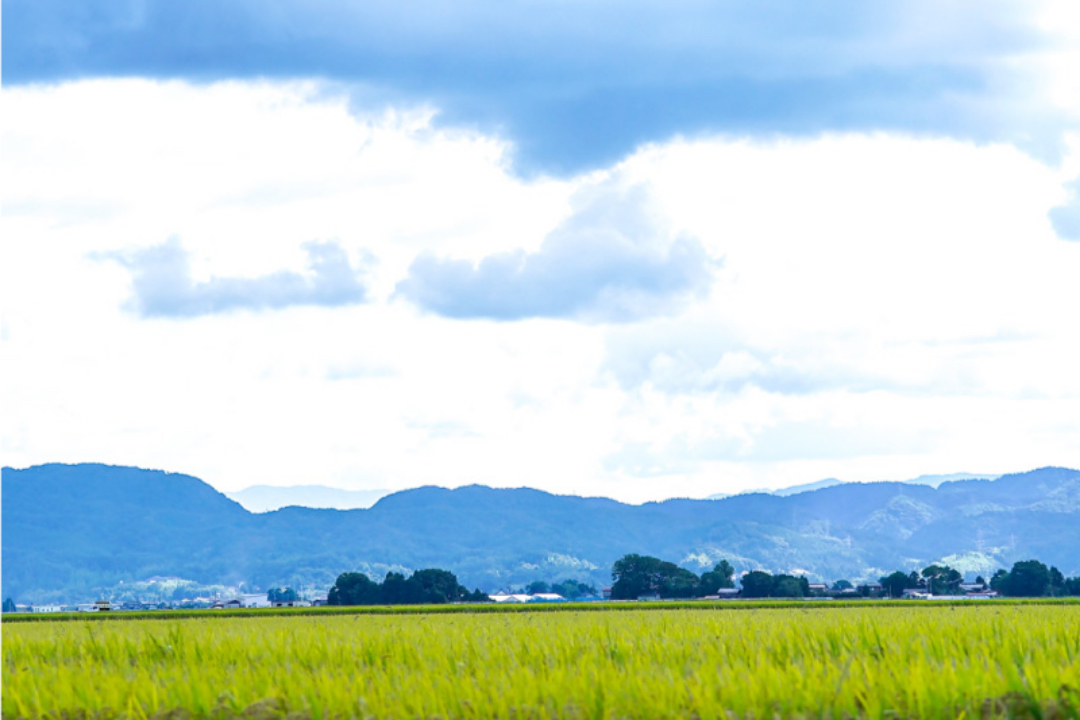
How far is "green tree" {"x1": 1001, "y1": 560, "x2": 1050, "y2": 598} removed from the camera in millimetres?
161000

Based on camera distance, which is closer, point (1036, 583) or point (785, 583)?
point (1036, 583)

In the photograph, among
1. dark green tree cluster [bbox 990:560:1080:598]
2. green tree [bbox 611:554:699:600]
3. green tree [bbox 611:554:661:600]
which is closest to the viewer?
dark green tree cluster [bbox 990:560:1080:598]

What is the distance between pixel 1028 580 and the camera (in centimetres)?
16425

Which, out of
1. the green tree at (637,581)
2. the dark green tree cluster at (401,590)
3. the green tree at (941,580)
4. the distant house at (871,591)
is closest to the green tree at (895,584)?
the distant house at (871,591)

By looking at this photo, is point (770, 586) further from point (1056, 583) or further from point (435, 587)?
point (435, 587)

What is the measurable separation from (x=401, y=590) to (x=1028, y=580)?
8549 cm

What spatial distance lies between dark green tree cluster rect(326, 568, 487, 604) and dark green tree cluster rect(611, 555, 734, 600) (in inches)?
1293

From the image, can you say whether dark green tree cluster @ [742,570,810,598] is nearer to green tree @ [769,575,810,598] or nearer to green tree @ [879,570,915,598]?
green tree @ [769,575,810,598]

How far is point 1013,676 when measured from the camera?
10.7 metres

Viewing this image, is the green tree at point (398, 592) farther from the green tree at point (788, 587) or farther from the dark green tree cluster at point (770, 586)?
the green tree at point (788, 587)

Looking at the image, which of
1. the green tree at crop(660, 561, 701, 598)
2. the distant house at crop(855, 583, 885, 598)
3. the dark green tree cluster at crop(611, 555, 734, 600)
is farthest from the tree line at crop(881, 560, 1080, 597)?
the green tree at crop(660, 561, 701, 598)

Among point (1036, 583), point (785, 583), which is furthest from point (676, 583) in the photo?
point (1036, 583)

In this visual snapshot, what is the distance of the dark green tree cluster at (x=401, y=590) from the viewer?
149m

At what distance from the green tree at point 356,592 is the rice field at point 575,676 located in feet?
452
